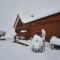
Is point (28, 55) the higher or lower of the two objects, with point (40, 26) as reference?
lower

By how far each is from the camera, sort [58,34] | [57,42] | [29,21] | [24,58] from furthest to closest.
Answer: [29,21], [58,34], [57,42], [24,58]

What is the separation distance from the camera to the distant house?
8.07 meters

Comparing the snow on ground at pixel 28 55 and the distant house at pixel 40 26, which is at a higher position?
the distant house at pixel 40 26

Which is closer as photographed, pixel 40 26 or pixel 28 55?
pixel 28 55

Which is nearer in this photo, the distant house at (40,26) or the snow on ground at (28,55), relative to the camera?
the snow on ground at (28,55)

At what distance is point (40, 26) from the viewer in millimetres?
9758

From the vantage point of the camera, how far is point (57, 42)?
6316 mm

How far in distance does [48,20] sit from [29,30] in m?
2.35

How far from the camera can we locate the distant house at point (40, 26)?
807 centimetres

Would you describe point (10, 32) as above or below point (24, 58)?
above

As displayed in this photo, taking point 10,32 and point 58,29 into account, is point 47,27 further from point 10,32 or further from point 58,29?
point 10,32

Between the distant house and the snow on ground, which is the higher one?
the distant house

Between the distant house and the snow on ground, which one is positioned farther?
the distant house

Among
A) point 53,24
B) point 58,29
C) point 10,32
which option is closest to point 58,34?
point 58,29
